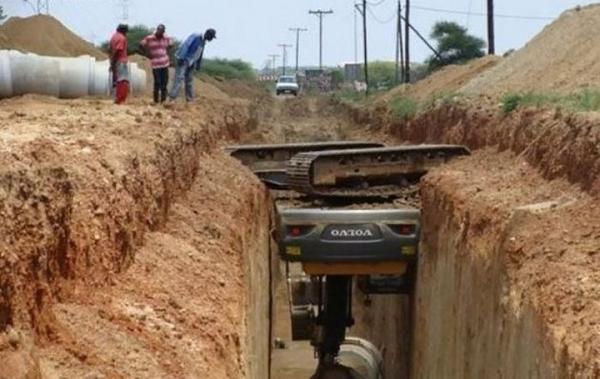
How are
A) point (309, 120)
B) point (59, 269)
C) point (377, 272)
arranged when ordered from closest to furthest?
point (59, 269) → point (377, 272) → point (309, 120)

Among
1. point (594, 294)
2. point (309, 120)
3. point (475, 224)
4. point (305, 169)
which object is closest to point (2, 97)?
point (305, 169)

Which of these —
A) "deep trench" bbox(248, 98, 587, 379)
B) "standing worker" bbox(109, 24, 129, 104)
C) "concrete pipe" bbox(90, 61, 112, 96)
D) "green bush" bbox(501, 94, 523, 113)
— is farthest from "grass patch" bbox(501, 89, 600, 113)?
"concrete pipe" bbox(90, 61, 112, 96)

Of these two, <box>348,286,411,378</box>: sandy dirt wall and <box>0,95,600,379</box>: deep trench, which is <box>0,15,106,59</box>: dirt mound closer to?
<box>0,95,600,379</box>: deep trench

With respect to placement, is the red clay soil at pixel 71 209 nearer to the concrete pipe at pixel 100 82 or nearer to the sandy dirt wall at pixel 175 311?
the sandy dirt wall at pixel 175 311

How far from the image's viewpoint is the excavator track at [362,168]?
2041cm

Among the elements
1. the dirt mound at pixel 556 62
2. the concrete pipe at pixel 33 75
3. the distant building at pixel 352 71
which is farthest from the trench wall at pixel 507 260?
the distant building at pixel 352 71

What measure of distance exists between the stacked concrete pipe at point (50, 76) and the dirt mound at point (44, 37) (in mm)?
6973

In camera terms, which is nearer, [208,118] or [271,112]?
[208,118]

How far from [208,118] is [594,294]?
13843 millimetres

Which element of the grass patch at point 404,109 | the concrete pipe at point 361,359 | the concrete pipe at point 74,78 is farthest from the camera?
the grass patch at point 404,109

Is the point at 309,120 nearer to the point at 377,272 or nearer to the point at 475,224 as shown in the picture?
the point at 377,272

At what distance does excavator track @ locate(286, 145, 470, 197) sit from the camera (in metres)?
20.4

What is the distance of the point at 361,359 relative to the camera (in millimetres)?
20547

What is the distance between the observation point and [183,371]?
22.4ft
